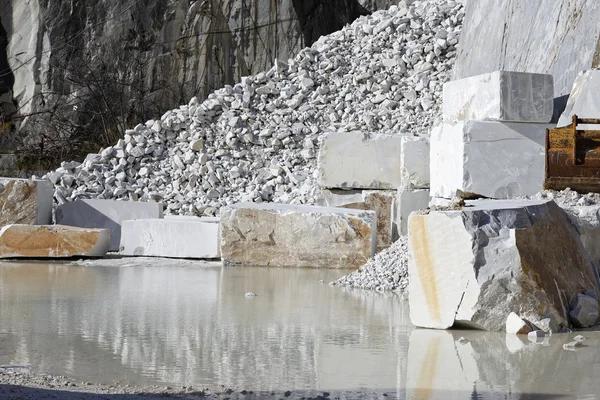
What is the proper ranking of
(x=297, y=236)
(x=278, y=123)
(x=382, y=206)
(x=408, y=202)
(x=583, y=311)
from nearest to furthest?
(x=583, y=311)
(x=297, y=236)
(x=408, y=202)
(x=382, y=206)
(x=278, y=123)

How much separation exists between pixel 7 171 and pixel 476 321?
15856 millimetres

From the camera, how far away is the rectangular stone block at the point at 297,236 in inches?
372

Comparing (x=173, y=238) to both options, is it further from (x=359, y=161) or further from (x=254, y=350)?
(x=254, y=350)

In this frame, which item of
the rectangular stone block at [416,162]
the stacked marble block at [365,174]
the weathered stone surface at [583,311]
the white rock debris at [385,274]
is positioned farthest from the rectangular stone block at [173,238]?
the weathered stone surface at [583,311]

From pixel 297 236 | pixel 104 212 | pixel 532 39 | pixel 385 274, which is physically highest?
pixel 532 39

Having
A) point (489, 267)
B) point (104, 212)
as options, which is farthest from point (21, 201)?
point (489, 267)

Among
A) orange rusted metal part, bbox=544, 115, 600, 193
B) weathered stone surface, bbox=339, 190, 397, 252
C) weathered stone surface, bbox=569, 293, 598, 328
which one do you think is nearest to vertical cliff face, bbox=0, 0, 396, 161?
weathered stone surface, bbox=339, 190, 397, 252

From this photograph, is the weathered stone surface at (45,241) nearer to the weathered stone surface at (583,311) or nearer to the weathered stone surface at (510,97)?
the weathered stone surface at (510,97)

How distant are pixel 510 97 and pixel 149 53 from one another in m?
14.5

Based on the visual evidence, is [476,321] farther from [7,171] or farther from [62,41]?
[62,41]

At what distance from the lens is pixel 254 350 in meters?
4.65

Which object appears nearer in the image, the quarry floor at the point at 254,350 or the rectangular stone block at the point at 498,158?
the quarry floor at the point at 254,350

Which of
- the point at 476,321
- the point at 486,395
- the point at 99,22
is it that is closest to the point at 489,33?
the point at 476,321

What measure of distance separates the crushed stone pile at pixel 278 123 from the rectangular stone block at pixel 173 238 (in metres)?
2.36
